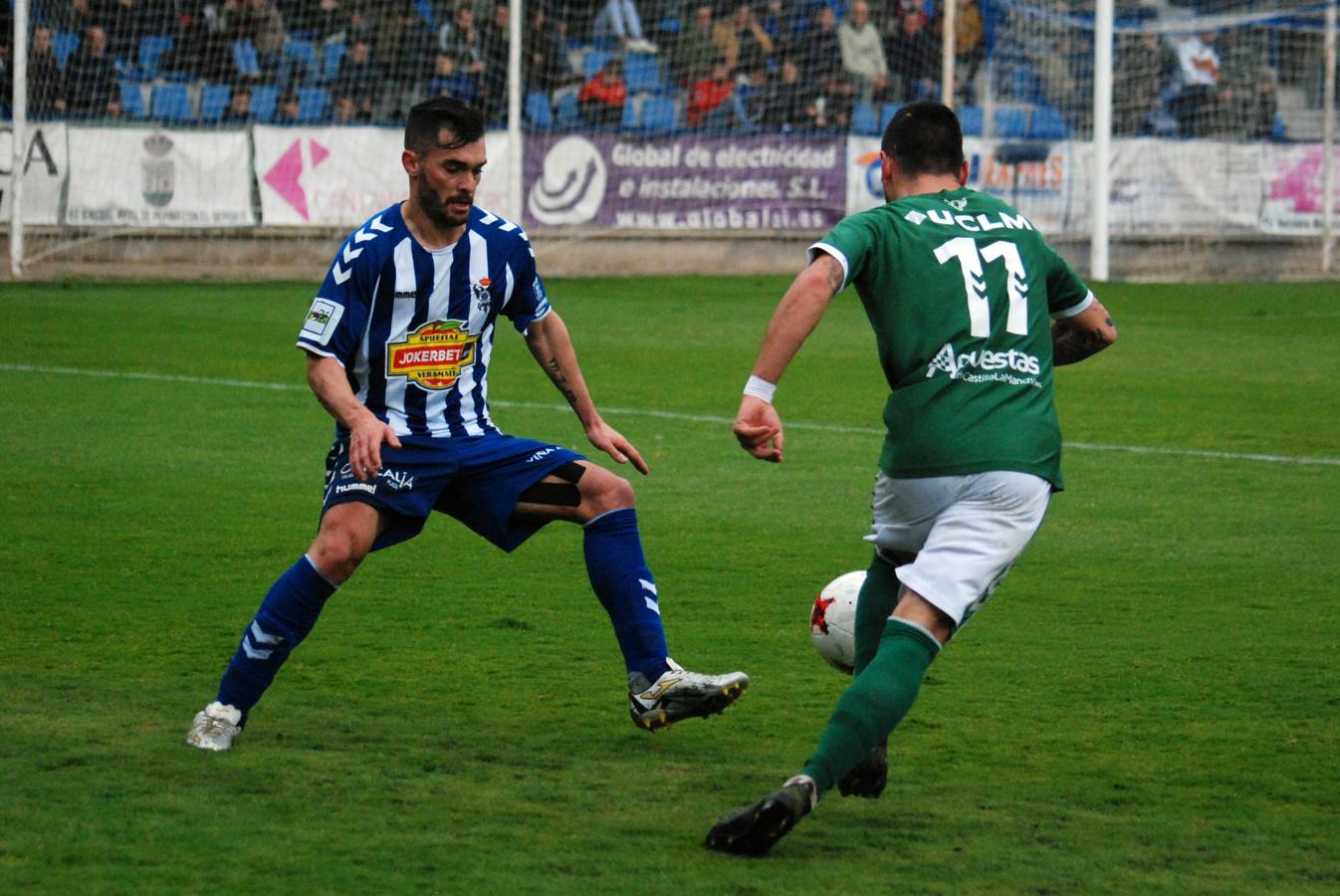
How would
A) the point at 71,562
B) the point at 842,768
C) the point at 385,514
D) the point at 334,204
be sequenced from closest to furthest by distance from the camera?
the point at 842,768 < the point at 385,514 < the point at 71,562 < the point at 334,204

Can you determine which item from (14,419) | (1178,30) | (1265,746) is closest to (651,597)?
(1265,746)

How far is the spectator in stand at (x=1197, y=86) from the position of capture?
23812mm

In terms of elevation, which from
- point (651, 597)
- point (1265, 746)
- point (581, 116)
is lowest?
point (1265, 746)

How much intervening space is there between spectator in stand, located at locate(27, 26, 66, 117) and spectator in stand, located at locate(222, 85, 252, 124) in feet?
5.61

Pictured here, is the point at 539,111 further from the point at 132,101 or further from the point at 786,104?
the point at 132,101

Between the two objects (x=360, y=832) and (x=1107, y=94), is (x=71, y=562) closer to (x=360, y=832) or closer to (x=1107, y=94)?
(x=360, y=832)

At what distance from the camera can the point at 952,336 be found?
4.10m

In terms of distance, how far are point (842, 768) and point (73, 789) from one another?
166 centimetres

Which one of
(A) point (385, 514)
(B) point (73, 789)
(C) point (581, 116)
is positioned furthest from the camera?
(C) point (581, 116)

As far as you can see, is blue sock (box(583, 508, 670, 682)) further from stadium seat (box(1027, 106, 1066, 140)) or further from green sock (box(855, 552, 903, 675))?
stadium seat (box(1027, 106, 1066, 140))

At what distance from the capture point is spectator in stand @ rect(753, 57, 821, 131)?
23.1 meters

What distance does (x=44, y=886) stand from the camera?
3.52m

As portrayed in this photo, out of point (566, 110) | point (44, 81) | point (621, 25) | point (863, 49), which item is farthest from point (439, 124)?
point (863, 49)

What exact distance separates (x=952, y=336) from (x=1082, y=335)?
1.95 feet
